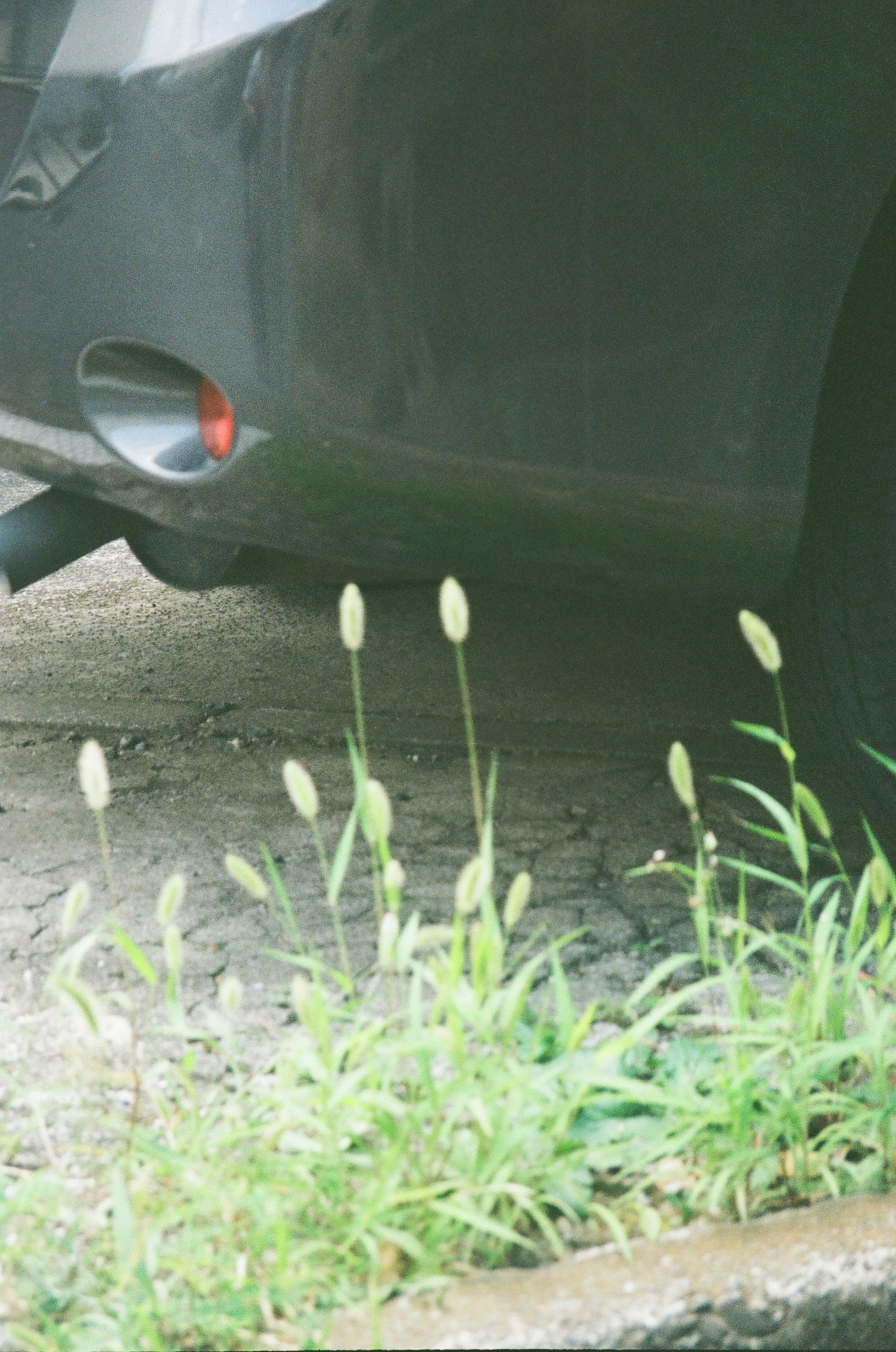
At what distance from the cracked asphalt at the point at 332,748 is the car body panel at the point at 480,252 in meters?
0.21

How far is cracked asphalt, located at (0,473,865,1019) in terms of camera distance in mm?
1781

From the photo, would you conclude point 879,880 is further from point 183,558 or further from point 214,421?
point 183,558

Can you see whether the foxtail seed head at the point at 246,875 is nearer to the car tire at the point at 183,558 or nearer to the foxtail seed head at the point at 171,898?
the foxtail seed head at the point at 171,898

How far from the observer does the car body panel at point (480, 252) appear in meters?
1.42

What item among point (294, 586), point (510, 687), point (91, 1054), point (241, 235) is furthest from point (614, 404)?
point (294, 586)

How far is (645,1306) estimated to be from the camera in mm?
1136

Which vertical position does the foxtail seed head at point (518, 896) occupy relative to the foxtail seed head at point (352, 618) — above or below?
below

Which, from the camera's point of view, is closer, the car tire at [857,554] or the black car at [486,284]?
the black car at [486,284]

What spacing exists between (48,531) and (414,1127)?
1113 millimetres

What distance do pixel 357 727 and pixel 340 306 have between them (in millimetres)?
991

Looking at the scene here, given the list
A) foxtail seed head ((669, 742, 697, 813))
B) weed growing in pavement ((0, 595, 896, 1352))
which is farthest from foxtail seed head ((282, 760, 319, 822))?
foxtail seed head ((669, 742, 697, 813))

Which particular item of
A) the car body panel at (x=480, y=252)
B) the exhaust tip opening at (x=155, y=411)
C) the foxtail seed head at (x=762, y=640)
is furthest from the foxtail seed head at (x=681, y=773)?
the exhaust tip opening at (x=155, y=411)

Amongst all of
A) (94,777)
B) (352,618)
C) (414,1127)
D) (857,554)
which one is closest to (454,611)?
(352,618)

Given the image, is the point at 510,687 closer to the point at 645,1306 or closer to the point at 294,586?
the point at 294,586
